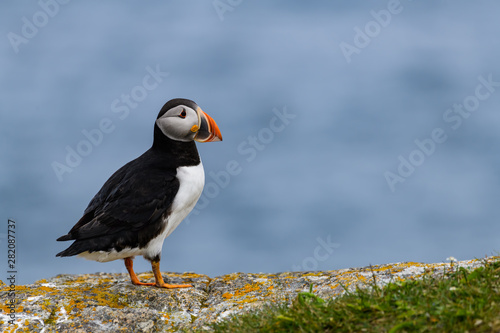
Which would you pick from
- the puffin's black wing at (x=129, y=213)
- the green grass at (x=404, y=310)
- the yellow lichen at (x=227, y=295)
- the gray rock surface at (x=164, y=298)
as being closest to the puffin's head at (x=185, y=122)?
the puffin's black wing at (x=129, y=213)

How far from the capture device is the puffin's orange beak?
865cm

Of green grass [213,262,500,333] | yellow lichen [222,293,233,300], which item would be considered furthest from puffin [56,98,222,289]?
green grass [213,262,500,333]

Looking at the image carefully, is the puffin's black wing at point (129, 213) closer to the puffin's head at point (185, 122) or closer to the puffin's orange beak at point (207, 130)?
the puffin's head at point (185, 122)

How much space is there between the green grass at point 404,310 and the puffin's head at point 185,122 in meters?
3.64

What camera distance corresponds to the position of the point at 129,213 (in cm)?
791

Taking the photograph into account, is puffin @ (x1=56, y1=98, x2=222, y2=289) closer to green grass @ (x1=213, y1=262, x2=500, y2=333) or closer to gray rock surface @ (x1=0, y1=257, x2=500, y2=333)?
gray rock surface @ (x1=0, y1=257, x2=500, y2=333)

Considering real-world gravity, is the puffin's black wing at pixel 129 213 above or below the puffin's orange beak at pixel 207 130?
below

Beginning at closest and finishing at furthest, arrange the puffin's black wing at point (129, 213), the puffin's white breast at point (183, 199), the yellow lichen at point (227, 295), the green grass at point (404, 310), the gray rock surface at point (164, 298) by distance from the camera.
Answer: the green grass at point (404, 310), the gray rock surface at point (164, 298), the yellow lichen at point (227, 295), the puffin's black wing at point (129, 213), the puffin's white breast at point (183, 199)

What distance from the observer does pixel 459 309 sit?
457 centimetres

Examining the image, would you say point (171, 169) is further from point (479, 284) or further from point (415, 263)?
point (479, 284)

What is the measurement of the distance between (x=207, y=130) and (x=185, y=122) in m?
0.38

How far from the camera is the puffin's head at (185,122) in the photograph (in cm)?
848

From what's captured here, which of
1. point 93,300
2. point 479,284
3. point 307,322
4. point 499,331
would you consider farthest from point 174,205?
point 499,331

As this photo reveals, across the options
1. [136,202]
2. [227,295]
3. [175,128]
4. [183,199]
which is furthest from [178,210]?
[227,295]
